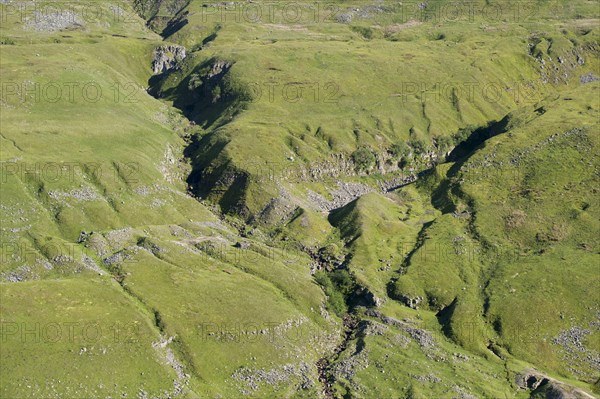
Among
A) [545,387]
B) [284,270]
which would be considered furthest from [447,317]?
[284,270]

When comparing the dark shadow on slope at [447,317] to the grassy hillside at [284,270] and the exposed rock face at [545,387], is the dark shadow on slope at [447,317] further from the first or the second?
the exposed rock face at [545,387]

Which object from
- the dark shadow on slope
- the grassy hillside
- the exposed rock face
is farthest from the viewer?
the dark shadow on slope

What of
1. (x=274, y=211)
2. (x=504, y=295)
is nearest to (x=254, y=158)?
(x=274, y=211)

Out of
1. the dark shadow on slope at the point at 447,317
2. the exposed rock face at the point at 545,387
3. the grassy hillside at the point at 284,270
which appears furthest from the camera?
the dark shadow on slope at the point at 447,317

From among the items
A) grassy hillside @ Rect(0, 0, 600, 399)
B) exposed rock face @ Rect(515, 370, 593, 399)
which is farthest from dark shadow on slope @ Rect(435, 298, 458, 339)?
exposed rock face @ Rect(515, 370, 593, 399)

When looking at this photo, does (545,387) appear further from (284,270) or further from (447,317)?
(284,270)

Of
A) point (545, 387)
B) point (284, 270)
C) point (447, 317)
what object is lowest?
point (284, 270)

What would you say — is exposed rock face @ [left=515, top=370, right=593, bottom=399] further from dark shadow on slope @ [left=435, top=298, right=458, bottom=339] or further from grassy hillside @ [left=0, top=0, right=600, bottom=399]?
dark shadow on slope @ [left=435, top=298, right=458, bottom=339]

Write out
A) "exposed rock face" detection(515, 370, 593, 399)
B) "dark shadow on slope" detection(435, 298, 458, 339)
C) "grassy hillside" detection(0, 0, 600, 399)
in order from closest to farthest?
"grassy hillside" detection(0, 0, 600, 399), "exposed rock face" detection(515, 370, 593, 399), "dark shadow on slope" detection(435, 298, 458, 339)

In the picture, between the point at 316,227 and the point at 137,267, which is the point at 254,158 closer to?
the point at 316,227

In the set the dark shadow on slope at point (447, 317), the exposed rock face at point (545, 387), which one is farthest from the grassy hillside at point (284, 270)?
the dark shadow on slope at point (447, 317)

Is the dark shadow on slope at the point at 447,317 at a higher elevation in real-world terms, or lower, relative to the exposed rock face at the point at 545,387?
lower
